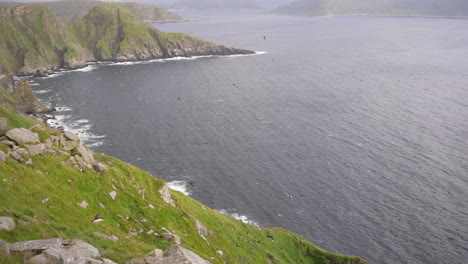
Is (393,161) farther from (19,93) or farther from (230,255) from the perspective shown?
(19,93)

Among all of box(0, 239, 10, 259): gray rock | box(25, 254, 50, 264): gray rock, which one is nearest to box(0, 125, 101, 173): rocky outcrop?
box(0, 239, 10, 259): gray rock

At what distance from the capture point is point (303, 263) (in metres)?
70.9

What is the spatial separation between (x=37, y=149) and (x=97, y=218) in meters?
14.6

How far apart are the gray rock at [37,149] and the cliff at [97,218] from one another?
0.14 meters

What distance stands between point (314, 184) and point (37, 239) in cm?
8589

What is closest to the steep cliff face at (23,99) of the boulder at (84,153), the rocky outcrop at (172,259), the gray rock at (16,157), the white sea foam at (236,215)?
the white sea foam at (236,215)

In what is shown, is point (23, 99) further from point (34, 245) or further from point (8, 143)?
A: point (34, 245)

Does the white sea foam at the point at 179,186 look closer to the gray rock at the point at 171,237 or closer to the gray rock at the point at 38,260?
the gray rock at the point at 171,237

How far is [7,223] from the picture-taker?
28062mm

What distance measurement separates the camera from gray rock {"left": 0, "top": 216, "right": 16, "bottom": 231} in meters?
27.5

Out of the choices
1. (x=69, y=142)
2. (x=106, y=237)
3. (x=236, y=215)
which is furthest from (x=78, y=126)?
(x=106, y=237)

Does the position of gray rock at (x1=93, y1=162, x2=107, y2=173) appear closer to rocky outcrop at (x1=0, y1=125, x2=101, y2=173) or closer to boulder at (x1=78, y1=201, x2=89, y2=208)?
rocky outcrop at (x1=0, y1=125, x2=101, y2=173)

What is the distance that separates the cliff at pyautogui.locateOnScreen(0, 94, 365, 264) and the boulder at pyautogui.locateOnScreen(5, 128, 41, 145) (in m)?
0.13

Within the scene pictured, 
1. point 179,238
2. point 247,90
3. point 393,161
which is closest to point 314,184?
point 393,161
